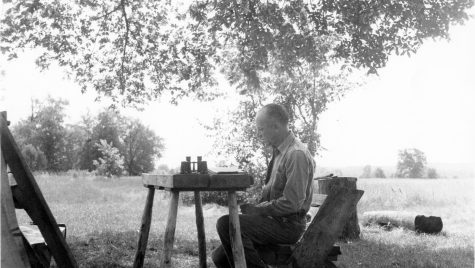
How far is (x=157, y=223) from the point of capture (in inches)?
499

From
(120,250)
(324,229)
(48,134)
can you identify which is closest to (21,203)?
(324,229)

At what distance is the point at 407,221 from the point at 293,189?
8421mm

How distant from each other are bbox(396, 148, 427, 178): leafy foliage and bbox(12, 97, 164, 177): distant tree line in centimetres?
4539

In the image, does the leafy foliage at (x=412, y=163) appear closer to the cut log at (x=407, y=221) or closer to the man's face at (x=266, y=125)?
the cut log at (x=407, y=221)

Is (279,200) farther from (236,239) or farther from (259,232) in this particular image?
(236,239)

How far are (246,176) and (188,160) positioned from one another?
1.98ft

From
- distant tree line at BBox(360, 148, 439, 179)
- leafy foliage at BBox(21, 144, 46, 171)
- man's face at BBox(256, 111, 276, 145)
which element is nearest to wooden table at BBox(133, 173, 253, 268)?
man's face at BBox(256, 111, 276, 145)

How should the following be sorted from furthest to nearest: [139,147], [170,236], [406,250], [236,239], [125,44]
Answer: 1. [139,147]
2. [125,44]
3. [406,250]
4. [170,236]
5. [236,239]

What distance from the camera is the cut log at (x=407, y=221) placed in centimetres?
1125

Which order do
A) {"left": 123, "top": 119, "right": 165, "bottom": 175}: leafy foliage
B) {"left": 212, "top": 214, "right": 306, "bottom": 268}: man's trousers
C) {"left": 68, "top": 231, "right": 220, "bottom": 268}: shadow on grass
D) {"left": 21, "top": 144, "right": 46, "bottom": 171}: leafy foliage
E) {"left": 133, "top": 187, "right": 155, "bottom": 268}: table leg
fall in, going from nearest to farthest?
{"left": 212, "top": 214, "right": 306, "bottom": 268}: man's trousers → {"left": 133, "top": 187, "right": 155, "bottom": 268}: table leg → {"left": 68, "top": 231, "right": 220, "bottom": 268}: shadow on grass → {"left": 21, "top": 144, "right": 46, "bottom": 171}: leafy foliage → {"left": 123, "top": 119, "right": 165, "bottom": 175}: leafy foliage

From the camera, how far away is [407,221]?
11.6m

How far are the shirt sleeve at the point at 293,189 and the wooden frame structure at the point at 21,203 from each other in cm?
172

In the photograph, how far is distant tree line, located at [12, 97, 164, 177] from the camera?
8025 centimetres

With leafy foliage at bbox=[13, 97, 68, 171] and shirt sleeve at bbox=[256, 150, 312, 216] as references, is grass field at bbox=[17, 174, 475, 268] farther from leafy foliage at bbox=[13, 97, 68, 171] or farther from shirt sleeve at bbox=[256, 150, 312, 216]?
leafy foliage at bbox=[13, 97, 68, 171]
